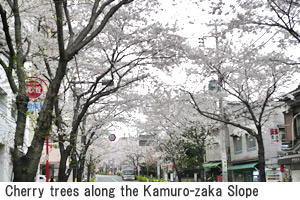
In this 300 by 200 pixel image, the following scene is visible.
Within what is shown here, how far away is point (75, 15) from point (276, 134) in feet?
54.7

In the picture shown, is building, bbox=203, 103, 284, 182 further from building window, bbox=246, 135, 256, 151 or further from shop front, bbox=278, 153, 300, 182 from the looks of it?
shop front, bbox=278, 153, 300, 182

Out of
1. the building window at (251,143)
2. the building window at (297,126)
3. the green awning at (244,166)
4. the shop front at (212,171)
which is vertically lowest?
the shop front at (212,171)

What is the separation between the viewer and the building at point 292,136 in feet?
76.0

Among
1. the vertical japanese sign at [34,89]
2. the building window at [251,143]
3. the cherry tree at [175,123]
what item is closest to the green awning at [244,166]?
the building window at [251,143]

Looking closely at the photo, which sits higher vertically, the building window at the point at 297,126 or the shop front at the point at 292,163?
the building window at the point at 297,126

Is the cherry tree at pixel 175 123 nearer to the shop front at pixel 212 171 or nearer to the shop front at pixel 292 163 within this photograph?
the shop front at pixel 212 171

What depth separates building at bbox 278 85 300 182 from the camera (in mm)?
23172

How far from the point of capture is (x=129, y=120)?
21328 millimetres

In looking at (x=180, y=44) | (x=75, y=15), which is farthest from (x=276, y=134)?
A: (x=75, y=15)

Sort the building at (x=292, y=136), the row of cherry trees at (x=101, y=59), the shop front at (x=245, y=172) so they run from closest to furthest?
the row of cherry trees at (x=101, y=59), the building at (x=292, y=136), the shop front at (x=245, y=172)

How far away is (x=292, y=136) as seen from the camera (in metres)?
24.2

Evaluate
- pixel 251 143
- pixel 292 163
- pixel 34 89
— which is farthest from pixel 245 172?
pixel 34 89

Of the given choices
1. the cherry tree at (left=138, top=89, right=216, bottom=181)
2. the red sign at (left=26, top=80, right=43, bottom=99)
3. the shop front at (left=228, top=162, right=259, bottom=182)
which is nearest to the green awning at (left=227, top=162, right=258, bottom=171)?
the shop front at (left=228, top=162, right=259, bottom=182)

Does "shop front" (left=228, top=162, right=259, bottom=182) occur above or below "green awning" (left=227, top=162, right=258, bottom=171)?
below
